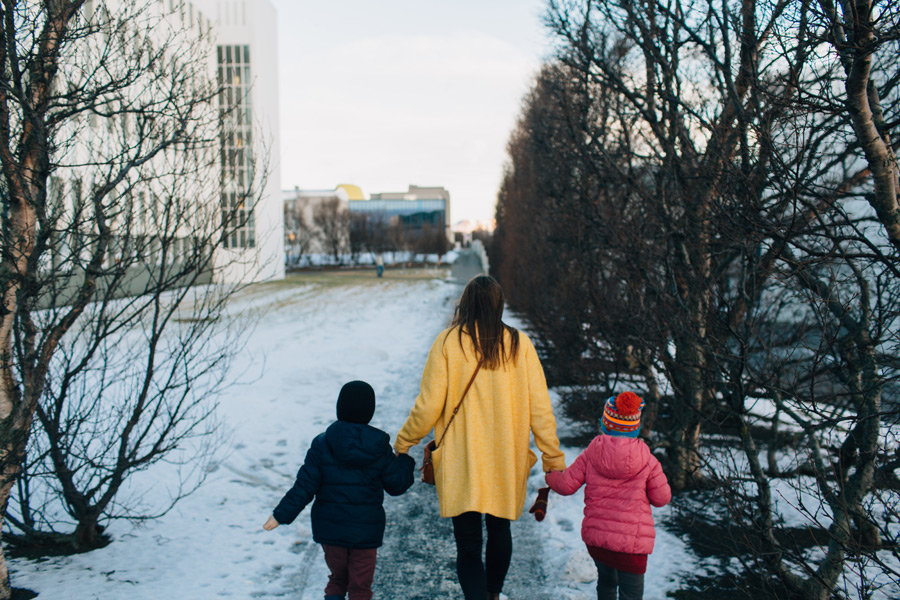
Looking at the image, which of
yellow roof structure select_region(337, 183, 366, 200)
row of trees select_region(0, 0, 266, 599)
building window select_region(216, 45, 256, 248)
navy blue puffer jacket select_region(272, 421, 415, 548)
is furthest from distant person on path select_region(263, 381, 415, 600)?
yellow roof structure select_region(337, 183, 366, 200)

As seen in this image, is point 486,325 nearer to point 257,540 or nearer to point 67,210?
point 257,540

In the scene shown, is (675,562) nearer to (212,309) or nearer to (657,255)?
(657,255)

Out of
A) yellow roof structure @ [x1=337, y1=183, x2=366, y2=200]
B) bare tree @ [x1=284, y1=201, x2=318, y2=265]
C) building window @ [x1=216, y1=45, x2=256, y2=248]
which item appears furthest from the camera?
yellow roof structure @ [x1=337, y1=183, x2=366, y2=200]

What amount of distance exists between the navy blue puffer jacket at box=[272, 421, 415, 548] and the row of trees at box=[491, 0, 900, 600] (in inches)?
68.5

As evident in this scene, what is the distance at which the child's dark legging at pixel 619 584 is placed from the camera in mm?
2783

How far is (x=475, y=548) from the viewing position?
2.96m

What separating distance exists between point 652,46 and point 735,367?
2.55m

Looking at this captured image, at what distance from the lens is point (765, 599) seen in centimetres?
352

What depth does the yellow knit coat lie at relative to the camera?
9.58ft

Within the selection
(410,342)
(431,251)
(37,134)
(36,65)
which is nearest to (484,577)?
(37,134)

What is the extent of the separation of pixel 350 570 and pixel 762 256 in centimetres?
284

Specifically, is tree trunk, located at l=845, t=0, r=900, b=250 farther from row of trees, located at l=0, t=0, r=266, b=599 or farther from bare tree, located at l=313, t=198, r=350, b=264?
bare tree, located at l=313, t=198, r=350, b=264

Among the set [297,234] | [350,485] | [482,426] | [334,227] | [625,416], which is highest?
[334,227]

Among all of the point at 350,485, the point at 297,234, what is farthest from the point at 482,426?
the point at 297,234
